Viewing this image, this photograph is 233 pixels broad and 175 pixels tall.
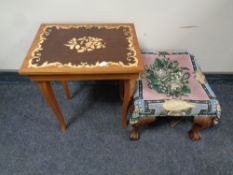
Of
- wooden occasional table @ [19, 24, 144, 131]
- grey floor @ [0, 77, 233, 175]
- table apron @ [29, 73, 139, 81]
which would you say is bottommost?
grey floor @ [0, 77, 233, 175]

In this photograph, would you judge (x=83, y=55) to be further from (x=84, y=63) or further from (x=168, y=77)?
(x=168, y=77)

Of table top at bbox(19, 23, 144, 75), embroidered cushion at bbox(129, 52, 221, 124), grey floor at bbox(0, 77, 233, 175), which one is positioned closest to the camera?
table top at bbox(19, 23, 144, 75)

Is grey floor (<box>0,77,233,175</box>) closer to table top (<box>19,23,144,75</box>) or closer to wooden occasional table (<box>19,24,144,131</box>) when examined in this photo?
wooden occasional table (<box>19,24,144,131</box>)

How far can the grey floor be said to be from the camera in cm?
111

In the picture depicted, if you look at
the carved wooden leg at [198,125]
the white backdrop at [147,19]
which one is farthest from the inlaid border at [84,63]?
the carved wooden leg at [198,125]

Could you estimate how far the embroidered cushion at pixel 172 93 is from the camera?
97cm

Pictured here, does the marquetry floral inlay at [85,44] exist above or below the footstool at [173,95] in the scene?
above

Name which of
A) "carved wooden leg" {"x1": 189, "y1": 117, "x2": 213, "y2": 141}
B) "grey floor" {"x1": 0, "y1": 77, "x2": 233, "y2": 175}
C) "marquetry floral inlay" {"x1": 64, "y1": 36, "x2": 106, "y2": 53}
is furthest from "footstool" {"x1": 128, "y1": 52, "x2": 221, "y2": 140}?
"marquetry floral inlay" {"x1": 64, "y1": 36, "x2": 106, "y2": 53}

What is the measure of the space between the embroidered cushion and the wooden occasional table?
0.09m

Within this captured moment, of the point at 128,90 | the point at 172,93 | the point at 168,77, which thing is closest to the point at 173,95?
the point at 172,93

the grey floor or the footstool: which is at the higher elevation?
the footstool

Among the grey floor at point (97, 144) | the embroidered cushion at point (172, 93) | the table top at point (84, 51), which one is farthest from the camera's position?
the grey floor at point (97, 144)

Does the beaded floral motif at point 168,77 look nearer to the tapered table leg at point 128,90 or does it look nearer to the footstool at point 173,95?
the footstool at point 173,95

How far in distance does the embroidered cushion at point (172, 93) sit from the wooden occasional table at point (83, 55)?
0.09 meters
